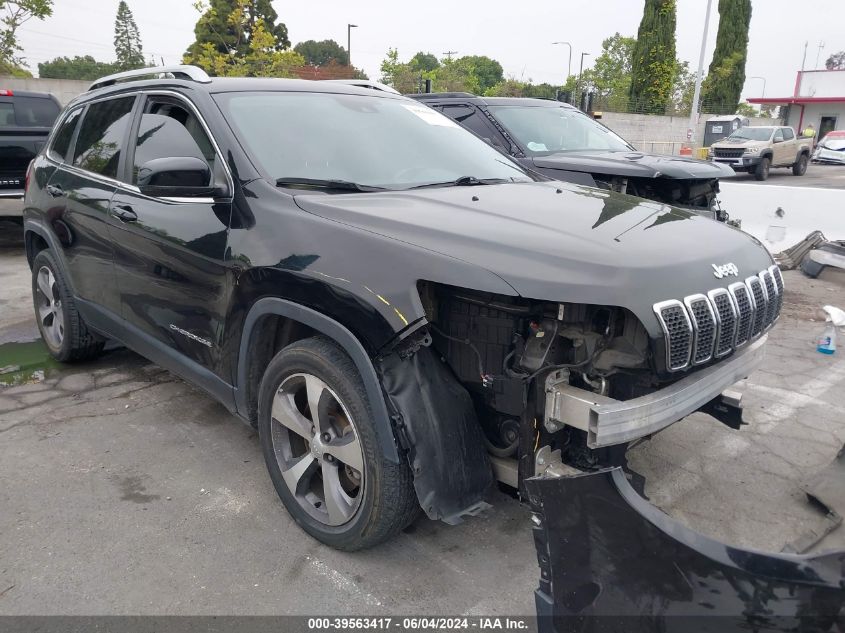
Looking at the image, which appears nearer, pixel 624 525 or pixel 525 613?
pixel 624 525

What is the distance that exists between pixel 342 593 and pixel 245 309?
1240 millimetres

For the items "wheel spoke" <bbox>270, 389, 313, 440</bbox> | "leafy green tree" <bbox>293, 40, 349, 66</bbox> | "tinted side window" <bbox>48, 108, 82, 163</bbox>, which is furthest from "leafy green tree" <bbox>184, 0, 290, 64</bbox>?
"leafy green tree" <bbox>293, 40, 349, 66</bbox>

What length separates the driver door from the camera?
308 cm

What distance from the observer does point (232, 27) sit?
35.6 meters

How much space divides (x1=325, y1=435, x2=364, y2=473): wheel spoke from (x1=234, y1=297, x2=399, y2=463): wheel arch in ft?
0.57

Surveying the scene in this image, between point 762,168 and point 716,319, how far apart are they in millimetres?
22143

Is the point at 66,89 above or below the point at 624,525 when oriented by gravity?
above

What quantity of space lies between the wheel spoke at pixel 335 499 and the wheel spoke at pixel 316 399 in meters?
0.19

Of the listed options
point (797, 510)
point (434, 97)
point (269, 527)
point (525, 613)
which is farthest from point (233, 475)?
point (434, 97)

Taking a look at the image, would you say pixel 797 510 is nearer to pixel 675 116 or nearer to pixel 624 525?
pixel 624 525

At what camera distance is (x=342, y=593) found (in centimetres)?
260

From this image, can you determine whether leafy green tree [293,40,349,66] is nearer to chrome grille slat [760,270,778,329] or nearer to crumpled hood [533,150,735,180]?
crumpled hood [533,150,735,180]

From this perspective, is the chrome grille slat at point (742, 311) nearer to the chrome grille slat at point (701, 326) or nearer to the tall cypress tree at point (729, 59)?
the chrome grille slat at point (701, 326)

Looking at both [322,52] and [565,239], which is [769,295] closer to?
[565,239]
